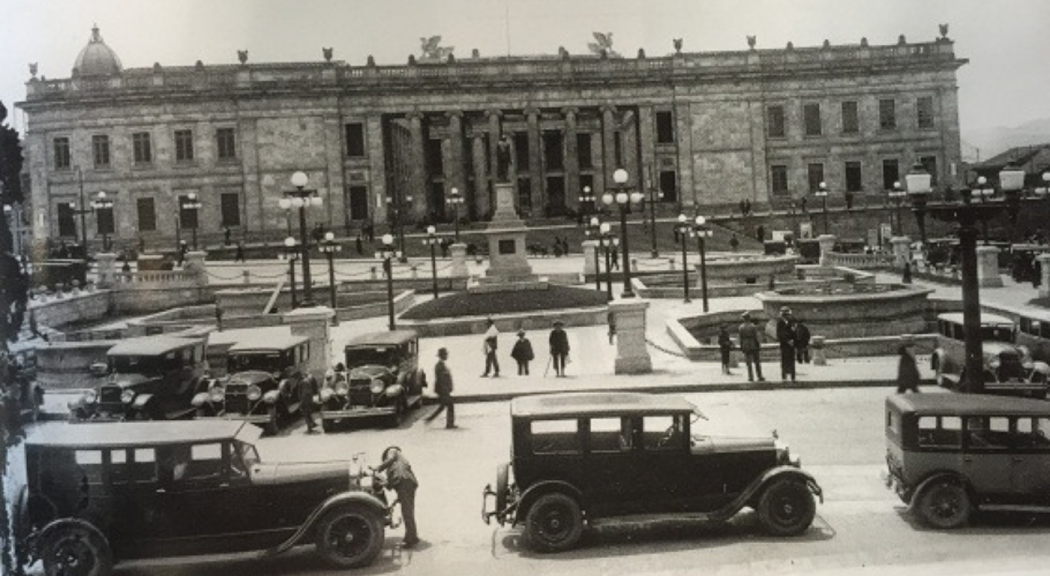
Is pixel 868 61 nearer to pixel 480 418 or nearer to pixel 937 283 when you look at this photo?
pixel 937 283

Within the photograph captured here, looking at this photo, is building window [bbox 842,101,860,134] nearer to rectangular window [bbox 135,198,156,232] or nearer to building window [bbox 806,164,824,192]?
building window [bbox 806,164,824,192]

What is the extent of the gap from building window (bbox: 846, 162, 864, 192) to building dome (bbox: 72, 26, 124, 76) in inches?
1655

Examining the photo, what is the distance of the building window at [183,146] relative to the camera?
5544cm

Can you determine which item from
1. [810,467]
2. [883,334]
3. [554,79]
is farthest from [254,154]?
[810,467]

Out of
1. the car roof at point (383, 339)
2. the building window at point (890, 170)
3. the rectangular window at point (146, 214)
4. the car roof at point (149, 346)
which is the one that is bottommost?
the car roof at point (383, 339)

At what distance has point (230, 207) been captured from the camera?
5747 cm

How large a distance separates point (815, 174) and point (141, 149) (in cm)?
3944

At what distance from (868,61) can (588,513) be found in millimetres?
57085

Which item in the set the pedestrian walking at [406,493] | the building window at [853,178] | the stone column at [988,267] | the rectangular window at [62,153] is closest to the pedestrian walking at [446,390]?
the pedestrian walking at [406,493]

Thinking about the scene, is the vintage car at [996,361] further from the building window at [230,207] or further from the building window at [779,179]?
the building window at [230,207]

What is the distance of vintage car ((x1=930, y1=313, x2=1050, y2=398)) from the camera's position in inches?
588

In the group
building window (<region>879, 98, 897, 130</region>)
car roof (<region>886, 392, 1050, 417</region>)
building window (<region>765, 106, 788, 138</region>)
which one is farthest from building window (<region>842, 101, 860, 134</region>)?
car roof (<region>886, 392, 1050, 417</region>)

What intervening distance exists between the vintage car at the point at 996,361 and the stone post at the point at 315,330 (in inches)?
428

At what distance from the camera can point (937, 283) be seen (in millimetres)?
34562
